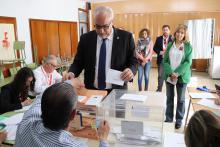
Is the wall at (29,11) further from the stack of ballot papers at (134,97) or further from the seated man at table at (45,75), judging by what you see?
the stack of ballot papers at (134,97)

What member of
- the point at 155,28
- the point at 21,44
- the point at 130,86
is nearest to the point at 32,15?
the point at 21,44

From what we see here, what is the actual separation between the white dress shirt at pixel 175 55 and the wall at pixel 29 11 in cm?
374

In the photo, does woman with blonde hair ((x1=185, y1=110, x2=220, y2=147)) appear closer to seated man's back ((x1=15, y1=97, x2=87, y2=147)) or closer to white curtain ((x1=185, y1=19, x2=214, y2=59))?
seated man's back ((x1=15, y1=97, x2=87, y2=147))

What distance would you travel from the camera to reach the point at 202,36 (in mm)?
6918

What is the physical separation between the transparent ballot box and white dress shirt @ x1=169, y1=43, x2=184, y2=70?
5.37ft

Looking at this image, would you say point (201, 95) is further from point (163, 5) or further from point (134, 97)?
point (163, 5)

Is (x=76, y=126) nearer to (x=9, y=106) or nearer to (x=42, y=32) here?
(x=9, y=106)

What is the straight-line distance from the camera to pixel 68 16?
7.13 m

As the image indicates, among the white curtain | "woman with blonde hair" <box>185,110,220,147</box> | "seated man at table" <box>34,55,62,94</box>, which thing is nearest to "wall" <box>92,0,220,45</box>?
the white curtain

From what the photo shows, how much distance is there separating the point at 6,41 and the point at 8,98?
295cm

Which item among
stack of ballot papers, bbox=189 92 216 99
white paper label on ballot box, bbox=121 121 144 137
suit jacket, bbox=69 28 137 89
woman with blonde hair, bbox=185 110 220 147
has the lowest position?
stack of ballot papers, bbox=189 92 216 99

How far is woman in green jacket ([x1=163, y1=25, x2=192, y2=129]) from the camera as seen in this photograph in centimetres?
286

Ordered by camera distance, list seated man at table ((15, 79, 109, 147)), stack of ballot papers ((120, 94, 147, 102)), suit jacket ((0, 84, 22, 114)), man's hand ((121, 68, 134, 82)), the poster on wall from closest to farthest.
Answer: seated man at table ((15, 79, 109, 147))
stack of ballot papers ((120, 94, 147, 102))
man's hand ((121, 68, 134, 82))
suit jacket ((0, 84, 22, 114))
the poster on wall

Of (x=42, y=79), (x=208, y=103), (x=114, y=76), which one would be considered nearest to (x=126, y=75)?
(x=114, y=76)
